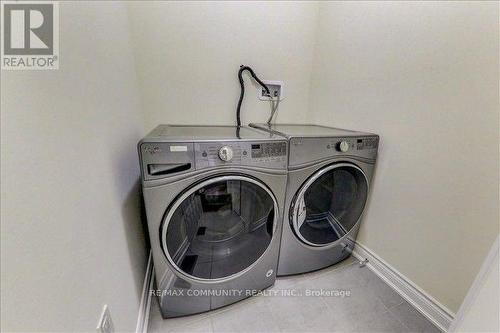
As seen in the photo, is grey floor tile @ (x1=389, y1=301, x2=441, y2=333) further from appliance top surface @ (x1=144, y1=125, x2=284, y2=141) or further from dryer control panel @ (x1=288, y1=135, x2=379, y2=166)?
appliance top surface @ (x1=144, y1=125, x2=284, y2=141)

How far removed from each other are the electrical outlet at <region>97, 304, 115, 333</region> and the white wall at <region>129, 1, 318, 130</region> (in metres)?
1.09

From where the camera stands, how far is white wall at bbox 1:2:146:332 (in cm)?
32

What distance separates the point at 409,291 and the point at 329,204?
62 centimetres

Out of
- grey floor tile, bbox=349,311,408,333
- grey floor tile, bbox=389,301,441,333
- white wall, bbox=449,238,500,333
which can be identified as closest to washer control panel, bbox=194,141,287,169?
white wall, bbox=449,238,500,333

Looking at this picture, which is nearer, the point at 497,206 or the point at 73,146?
the point at 73,146

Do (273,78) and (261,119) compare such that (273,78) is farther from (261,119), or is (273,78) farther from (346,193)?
(346,193)

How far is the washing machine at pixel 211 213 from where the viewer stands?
77 cm

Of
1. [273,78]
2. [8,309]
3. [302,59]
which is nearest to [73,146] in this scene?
[8,309]

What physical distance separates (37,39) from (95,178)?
13.5 inches

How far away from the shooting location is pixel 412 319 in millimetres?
1043

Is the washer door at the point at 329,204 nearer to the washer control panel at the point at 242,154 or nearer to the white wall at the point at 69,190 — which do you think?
the washer control panel at the point at 242,154

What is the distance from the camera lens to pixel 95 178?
60cm

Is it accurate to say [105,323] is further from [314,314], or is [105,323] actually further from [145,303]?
[314,314]

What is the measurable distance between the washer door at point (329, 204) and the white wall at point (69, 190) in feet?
2.56
